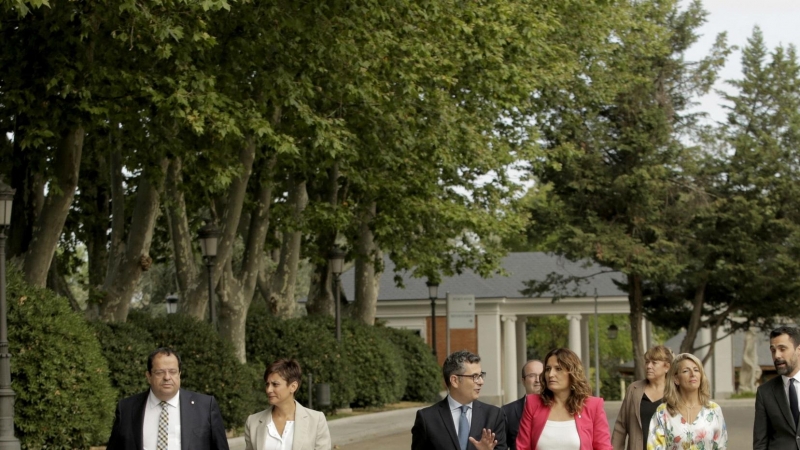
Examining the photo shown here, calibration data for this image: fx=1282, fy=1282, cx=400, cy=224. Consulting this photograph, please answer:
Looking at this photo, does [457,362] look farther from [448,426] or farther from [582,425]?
[582,425]

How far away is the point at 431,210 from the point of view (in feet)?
95.1

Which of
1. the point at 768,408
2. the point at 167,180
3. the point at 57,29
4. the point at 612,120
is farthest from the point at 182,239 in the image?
the point at 612,120

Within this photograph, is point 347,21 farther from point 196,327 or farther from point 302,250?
point 302,250

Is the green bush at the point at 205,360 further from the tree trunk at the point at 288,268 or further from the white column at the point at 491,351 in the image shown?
the white column at the point at 491,351

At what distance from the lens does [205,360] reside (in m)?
22.9

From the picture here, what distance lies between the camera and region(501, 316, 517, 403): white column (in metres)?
57.7

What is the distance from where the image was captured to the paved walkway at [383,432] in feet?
72.5

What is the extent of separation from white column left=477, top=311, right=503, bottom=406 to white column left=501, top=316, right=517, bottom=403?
508mm

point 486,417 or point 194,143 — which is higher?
point 194,143

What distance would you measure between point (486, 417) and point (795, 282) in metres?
37.6

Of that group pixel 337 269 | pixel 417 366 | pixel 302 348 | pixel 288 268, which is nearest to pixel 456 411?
pixel 302 348

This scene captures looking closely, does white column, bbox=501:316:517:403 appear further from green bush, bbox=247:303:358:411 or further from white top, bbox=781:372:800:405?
white top, bbox=781:372:800:405

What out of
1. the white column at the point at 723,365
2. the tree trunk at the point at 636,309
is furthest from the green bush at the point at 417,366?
the white column at the point at 723,365

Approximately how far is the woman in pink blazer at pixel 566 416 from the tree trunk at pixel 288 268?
22.8 m
